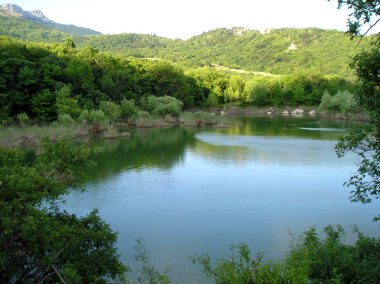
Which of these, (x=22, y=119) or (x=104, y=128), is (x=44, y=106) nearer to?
(x=22, y=119)

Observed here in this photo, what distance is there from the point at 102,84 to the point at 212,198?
124 ft

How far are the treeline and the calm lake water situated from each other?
10.2 metres

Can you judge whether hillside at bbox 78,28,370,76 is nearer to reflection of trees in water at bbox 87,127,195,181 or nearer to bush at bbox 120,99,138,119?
bush at bbox 120,99,138,119

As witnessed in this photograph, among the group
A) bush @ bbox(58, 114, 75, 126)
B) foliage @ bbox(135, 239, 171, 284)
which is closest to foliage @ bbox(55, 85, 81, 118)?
bush @ bbox(58, 114, 75, 126)

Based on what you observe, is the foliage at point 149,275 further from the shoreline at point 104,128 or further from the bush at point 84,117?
the bush at point 84,117

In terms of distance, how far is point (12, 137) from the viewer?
29.4m

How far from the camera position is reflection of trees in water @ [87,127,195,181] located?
26.6 meters

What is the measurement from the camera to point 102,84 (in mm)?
53281

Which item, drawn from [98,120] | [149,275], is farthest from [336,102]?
[149,275]

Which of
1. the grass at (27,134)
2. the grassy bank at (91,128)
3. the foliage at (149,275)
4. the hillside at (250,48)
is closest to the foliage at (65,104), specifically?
the grassy bank at (91,128)

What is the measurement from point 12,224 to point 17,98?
35.1 meters

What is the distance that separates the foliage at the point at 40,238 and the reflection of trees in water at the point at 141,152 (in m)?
12.5

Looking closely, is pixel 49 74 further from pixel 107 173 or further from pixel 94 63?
pixel 107 173

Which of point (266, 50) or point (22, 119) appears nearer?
point (22, 119)
